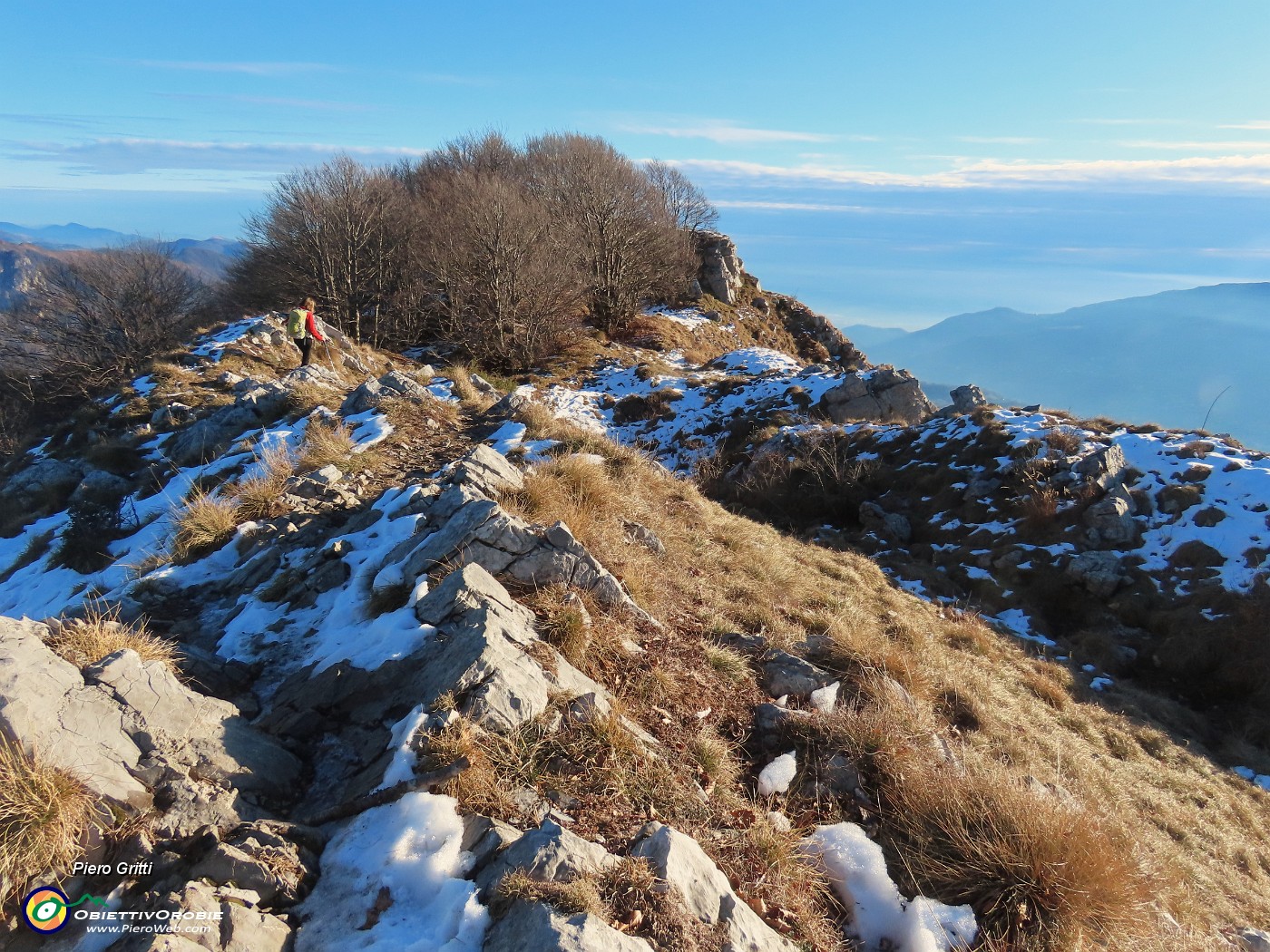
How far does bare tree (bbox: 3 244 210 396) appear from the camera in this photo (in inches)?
1152

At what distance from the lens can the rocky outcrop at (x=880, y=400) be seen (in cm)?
2312

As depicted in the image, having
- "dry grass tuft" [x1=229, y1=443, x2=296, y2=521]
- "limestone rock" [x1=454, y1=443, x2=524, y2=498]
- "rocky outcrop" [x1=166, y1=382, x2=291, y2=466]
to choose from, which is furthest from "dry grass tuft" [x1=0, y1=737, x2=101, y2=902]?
"rocky outcrop" [x1=166, y1=382, x2=291, y2=466]

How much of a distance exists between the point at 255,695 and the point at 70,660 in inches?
45.2

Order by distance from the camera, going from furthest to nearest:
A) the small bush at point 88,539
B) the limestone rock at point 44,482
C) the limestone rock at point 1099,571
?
the limestone rock at point 1099,571 → the limestone rock at point 44,482 → the small bush at point 88,539

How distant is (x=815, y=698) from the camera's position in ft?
17.4

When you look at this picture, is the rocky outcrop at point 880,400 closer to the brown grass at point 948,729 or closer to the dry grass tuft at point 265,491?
the brown grass at point 948,729

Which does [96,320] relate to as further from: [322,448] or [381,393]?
[322,448]

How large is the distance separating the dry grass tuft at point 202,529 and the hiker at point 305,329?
796cm

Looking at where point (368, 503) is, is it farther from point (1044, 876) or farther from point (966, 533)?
point (966, 533)

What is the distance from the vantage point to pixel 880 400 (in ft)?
76.4

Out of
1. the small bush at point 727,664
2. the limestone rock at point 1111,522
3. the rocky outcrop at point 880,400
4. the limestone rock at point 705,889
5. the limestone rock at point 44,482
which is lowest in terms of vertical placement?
the limestone rock at point 1111,522

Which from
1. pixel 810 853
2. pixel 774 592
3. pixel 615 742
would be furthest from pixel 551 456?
pixel 810 853

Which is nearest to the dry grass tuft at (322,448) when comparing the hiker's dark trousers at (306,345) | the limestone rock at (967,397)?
the hiker's dark trousers at (306,345)

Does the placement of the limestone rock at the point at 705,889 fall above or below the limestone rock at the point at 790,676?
above
